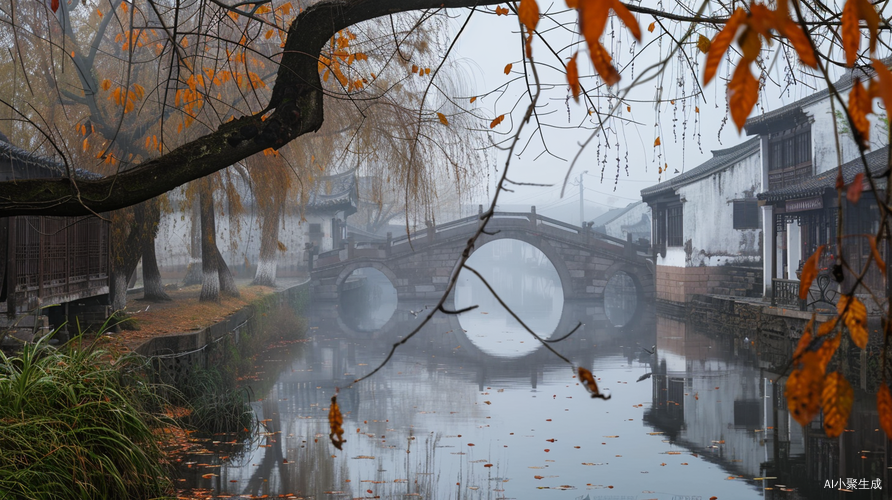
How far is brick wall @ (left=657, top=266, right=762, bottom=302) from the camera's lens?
17083mm

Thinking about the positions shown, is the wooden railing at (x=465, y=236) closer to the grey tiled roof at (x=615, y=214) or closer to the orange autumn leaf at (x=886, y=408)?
the grey tiled roof at (x=615, y=214)

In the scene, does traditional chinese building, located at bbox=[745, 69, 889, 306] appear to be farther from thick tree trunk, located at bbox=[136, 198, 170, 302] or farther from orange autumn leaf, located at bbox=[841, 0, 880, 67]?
orange autumn leaf, located at bbox=[841, 0, 880, 67]

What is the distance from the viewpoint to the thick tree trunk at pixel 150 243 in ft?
35.0

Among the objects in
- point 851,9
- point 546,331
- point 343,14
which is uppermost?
point 343,14

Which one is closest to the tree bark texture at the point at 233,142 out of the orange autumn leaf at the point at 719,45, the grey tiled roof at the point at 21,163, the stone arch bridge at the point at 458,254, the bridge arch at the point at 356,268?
the orange autumn leaf at the point at 719,45

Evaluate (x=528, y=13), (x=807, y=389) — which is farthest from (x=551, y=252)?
(x=807, y=389)

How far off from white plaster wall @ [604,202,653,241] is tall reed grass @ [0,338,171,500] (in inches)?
1291

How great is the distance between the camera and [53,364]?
4160 mm

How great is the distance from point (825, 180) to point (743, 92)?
1285cm

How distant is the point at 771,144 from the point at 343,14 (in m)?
14.3

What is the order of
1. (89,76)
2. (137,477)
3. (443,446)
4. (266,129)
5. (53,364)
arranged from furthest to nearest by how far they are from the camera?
(89,76) < (443,446) < (53,364) < (137,477) < (266,129)

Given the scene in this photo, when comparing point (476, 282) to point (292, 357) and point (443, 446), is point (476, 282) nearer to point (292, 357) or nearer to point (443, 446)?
point (292, 357)

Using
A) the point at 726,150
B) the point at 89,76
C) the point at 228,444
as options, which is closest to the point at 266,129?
the point at 228,444

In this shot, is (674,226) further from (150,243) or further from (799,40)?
(799,40)
